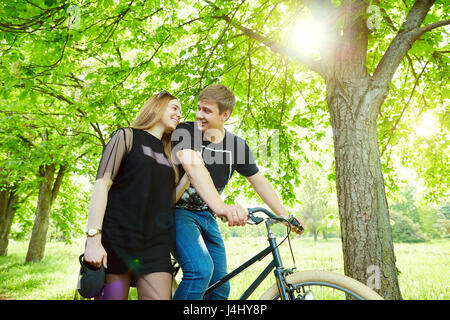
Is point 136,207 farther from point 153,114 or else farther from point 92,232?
point 153,114

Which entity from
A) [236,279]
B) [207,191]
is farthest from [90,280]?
[236,279]

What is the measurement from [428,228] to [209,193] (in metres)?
41.6

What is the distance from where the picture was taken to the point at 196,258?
2299 mm

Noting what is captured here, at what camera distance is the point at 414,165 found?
8898mm

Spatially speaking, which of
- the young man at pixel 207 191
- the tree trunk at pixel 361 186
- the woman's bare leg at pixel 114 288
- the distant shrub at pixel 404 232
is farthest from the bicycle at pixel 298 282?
the distant shrub at pixel 404 232

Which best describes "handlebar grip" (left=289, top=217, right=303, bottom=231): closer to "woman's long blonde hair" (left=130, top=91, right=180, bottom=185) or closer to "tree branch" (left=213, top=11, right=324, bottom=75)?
"woman's long blonde hair" (left=130, top=91, right=180, bottom=185)

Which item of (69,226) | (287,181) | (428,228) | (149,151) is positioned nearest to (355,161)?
(287,181)

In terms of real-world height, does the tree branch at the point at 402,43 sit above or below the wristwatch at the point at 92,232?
above

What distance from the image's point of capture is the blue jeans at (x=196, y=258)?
7.48 ft

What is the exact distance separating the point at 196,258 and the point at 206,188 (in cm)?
51

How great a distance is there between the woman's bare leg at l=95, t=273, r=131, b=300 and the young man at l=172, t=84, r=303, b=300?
1.21 feet

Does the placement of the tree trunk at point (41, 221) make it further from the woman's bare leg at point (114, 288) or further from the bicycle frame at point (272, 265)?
the bicycle frame at point (272, 265)

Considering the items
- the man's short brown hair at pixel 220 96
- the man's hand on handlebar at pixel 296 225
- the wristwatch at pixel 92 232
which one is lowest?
the wristwatch at pixel 92 232
